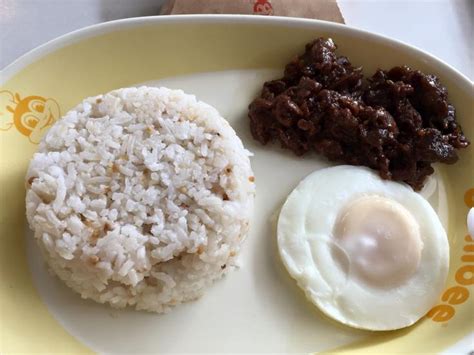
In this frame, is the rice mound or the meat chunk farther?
the meat chunk

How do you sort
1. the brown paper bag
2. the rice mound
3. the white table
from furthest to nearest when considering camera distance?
1. the white table
2. the brown paper bag
3. the rice mound

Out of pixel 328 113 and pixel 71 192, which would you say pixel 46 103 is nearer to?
pixel 71 192

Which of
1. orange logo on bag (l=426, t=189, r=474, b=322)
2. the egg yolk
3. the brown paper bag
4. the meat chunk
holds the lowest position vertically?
orange logo on bag (l=426, t=189, r=474, b=322)

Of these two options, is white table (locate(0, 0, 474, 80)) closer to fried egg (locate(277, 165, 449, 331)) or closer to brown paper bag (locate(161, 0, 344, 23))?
brown paper bag (locate(161, 0, 344, 23))

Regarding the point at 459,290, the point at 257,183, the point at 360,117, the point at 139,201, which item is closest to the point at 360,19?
the point at 360,117

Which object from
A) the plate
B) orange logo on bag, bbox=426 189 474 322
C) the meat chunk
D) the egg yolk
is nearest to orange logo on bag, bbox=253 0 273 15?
the plate

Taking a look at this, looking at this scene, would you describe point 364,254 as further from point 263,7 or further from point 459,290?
point 263,7
